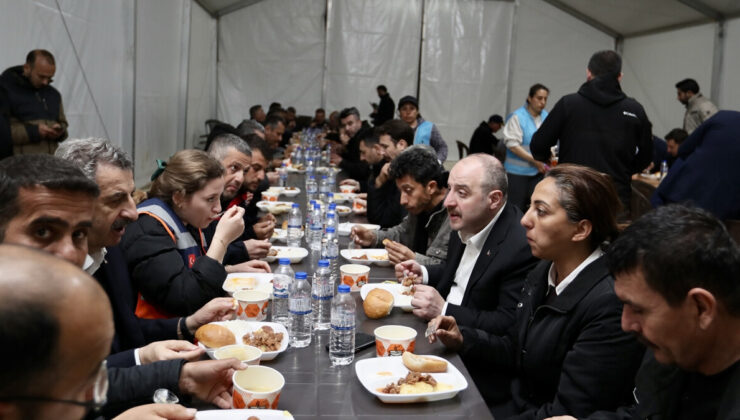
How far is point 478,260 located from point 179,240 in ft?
4.38

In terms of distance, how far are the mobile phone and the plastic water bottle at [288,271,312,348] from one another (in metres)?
0.10

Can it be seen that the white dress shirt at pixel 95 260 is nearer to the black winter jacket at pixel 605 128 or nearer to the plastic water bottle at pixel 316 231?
the plastic water bottle at pixel 316 231

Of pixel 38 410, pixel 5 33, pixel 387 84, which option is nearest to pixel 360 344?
pixel 38 410

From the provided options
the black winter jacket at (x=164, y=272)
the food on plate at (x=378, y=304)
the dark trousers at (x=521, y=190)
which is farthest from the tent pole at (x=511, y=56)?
the black winter jacket at (x=164, y=272)

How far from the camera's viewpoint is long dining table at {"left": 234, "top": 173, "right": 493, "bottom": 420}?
172cm

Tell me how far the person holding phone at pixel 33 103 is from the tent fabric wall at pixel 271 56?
A: 31.0ft

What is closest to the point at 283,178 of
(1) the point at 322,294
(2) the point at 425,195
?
(2) the point at 425,195

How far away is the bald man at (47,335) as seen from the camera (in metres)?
0.72

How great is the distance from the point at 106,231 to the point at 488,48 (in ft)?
41.5

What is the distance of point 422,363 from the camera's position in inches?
76.5

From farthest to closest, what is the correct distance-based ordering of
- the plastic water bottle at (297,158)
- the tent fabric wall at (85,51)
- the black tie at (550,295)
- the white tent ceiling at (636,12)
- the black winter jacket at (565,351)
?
the white tent ceiling at (636,12)
the plastic water bottle at (297,158)
the tent fabric wall at (85,51)
the black tie at (550,295)
the black winter jacket at (565,351)

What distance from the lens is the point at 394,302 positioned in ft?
8.57

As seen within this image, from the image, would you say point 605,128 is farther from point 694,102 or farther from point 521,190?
point 694,102

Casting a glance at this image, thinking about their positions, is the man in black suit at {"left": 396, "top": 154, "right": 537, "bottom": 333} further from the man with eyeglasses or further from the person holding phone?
the person holding phone
